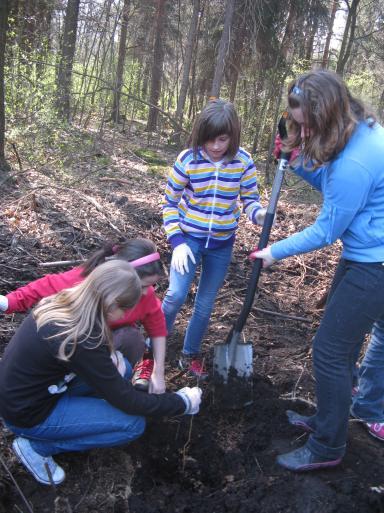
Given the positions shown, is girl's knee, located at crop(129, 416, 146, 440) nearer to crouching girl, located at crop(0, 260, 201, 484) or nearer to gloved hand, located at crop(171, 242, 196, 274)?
crouching girl, located at crop(0, 260, 201, 484)

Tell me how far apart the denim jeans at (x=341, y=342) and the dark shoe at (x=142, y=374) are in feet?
3.46

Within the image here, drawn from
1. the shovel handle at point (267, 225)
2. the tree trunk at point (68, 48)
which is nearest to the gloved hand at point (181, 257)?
the shovel handle at point (267, 225)

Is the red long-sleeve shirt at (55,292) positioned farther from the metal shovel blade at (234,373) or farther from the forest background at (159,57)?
the forest background at (159,57)

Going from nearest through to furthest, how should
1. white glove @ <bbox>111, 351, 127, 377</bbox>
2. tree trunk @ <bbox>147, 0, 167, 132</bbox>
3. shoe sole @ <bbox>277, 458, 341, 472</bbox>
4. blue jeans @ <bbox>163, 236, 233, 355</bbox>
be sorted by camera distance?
1. shoe sole @ <bbox>277, 458, 341, 472</bbox>
2. white glove @ <bbox>111, 351, 127, 377</bbox>
3. blue jeans @ <bbox>163, 236, 233, 355</bbox>
4. tree trunk @ <bbox>147, 0, 167, 132</bbox>

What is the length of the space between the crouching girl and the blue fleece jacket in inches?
33.3

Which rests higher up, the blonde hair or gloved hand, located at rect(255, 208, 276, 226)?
gloved hand, located at rect(255, 208, 276, 226)

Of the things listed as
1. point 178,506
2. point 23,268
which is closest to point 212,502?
point 178,506

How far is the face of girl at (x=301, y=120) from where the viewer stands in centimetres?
198

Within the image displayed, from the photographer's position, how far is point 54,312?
2.01 m

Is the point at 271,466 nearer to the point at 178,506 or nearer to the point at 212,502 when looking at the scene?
the point at 212,502

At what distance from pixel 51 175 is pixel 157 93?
362 inches

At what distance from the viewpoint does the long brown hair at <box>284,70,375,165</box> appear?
1905mm

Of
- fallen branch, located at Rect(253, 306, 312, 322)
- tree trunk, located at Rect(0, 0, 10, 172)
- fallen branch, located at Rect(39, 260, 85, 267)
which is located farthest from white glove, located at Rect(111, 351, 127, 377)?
tree trunk, located at Rect(0, 0, 10, 172)

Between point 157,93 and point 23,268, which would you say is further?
point 157,93
